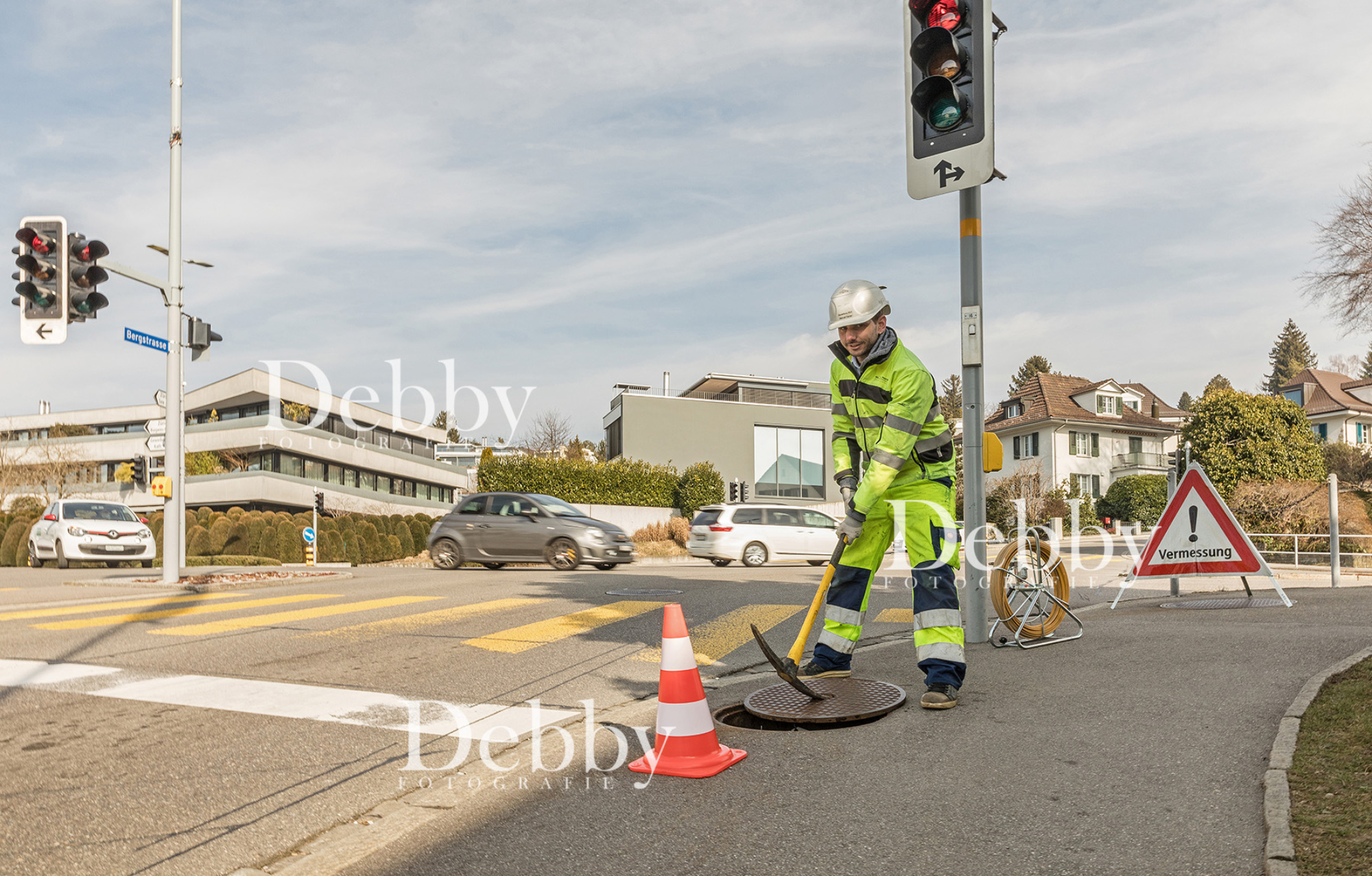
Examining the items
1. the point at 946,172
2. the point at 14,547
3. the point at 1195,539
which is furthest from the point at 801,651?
the point at 14,547

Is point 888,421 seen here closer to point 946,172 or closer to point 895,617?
point 946,172

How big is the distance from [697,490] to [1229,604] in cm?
3295

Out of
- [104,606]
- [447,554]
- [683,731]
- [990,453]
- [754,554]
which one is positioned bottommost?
[754,554]

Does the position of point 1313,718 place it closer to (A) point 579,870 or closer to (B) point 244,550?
(A) point 579,870

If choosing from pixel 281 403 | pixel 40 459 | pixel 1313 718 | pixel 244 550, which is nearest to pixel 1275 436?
pixel 1313 718

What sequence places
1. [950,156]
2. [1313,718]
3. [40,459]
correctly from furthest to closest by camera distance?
[40,459], [950,156], [1313,718]

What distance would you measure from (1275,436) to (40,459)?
6091 centimetres

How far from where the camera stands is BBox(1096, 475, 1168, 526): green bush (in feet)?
167

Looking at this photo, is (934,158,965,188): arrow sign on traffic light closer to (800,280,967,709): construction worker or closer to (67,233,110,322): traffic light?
(800,280,967,709): construction worker

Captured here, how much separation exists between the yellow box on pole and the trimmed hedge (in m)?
32.7

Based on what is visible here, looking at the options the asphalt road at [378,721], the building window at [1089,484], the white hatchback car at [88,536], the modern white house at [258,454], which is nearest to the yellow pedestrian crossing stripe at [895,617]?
the asphalt road at [378,721]

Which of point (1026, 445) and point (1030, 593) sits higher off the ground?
point (1026, 445)

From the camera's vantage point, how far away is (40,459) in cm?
5562

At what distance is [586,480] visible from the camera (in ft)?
136
